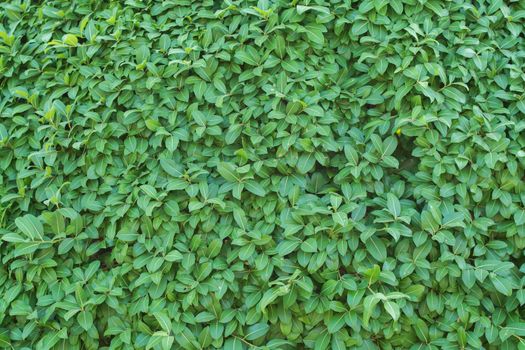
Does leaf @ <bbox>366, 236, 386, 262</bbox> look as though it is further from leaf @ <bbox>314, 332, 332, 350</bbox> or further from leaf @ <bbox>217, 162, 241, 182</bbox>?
leaf @ <bbox>217, 162, 241, 182</bbox>

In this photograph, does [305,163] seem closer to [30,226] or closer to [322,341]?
[322,341]

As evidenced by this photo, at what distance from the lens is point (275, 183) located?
2.60 meters

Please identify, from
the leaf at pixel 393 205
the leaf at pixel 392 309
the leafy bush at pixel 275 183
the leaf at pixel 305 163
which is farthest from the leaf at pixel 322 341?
the leaf at pixel 305 163

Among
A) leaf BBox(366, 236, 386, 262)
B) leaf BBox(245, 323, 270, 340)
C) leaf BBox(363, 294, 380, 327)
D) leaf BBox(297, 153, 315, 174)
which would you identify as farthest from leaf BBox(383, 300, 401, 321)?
leaf BBox(297, 153, 315, 174)

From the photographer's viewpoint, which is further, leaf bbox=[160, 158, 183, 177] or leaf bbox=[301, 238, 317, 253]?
leaf bbox=[160, 158, 183, 177]

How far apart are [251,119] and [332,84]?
46 cm

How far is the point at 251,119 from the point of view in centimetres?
270

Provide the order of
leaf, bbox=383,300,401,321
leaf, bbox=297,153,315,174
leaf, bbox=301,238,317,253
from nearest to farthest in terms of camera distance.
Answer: leaf, bbox=383,300,401,321 < leaf, bbox=301,238,317,253 < leaf, bbox=297,153,315,174

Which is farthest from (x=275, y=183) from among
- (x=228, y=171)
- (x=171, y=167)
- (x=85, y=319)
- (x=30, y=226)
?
(x=30, y=226)

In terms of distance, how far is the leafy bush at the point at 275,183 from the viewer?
2.50 metres

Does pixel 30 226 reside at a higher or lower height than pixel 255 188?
A: lower

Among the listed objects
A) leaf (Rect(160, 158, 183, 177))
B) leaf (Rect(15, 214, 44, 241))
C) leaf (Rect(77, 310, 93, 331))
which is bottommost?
leaf (Rect(77, 310, 93, 331))

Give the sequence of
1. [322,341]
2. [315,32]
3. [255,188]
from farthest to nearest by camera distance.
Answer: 1. [315,32]
2. [255,188]
3. [322,341]

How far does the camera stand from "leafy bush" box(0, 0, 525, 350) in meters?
2.50
